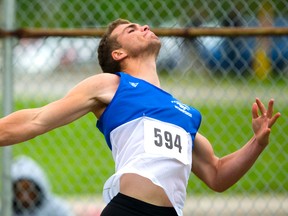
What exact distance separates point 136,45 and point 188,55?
2.22 metres

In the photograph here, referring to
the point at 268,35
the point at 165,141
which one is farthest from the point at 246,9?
the point at 165,141

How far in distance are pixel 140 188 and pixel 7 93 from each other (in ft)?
6.69

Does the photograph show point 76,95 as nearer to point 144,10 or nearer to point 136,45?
point 136,45

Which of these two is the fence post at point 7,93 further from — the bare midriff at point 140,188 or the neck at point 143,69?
the bare midriff at point 140,188

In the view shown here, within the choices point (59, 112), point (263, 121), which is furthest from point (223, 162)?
point (59, 112)

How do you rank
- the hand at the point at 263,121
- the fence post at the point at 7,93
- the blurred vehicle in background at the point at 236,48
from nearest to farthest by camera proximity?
the hand at the point at 263,121 < the fence post at the point at 7,93 < the blurred vehicle in background at the point at 236,48

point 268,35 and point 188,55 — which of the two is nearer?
point 268,35

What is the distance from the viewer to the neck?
4367mm

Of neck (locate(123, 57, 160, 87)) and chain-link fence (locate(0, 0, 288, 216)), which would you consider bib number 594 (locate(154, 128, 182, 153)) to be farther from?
chain-link fence (locate(0, 0, 288, 216))

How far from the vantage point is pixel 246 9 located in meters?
5.86

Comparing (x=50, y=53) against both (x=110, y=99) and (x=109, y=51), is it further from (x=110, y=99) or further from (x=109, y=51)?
(x=110, y=99)

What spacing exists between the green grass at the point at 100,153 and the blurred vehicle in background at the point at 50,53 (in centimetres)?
67

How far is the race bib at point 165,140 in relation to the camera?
4.07m

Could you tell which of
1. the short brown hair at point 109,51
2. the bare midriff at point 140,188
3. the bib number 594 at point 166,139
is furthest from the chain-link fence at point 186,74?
the bare midriff at point 140,188
